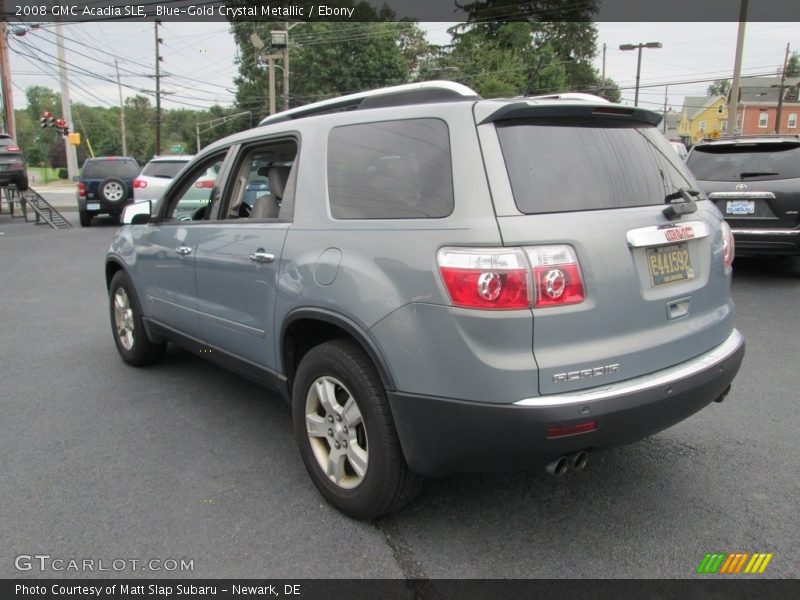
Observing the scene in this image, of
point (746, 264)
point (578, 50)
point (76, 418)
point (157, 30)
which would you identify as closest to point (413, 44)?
point (578, 50)

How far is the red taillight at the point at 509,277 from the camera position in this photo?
7.29ft

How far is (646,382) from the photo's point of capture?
8.01ft

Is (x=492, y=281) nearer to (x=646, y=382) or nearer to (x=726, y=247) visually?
(x=646, y=382)

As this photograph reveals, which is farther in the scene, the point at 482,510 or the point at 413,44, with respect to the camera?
the point at 413,44

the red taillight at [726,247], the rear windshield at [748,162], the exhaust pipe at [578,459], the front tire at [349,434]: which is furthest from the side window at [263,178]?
the rear windshield at [748,162]

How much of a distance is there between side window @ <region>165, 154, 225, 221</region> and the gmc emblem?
2643 mm

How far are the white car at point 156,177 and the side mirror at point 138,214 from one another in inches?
374

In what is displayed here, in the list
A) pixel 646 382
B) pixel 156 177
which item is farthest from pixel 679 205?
pixel 156 177

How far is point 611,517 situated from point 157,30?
5362 centimetres

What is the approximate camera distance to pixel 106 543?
A: 8.79 feet

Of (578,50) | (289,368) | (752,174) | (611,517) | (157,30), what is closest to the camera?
(611,517)

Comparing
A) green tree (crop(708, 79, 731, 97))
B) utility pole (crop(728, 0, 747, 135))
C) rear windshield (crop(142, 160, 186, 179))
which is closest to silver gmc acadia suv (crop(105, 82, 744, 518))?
rear windshield (crop(142, 160, 186, 179))

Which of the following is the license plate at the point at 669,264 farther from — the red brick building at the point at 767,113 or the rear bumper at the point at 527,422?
the red brick building at the point at 767,113

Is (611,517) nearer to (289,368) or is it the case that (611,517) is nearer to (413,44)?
(289,368)
